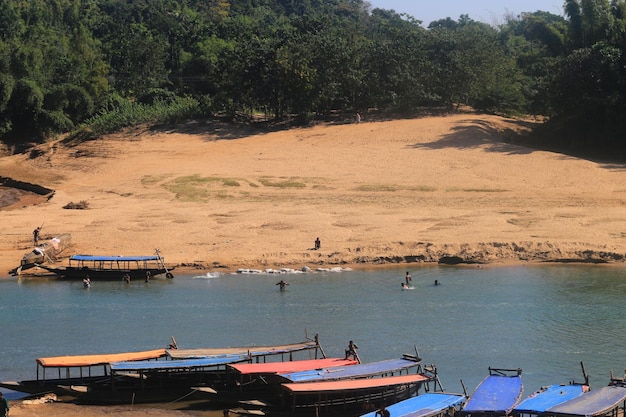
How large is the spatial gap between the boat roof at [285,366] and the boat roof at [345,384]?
66.0 inches

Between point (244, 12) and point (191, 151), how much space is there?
85.9 meters

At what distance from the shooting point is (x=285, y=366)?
28688 millimetres

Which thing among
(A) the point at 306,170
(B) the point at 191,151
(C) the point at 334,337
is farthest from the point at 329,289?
(B) the point at 191,151

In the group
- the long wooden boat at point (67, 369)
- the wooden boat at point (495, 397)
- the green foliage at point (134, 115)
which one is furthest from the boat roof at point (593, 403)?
the green foliage at point (134, 115)

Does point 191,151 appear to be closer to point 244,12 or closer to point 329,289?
point 329,289

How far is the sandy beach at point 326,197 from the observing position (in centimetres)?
4928

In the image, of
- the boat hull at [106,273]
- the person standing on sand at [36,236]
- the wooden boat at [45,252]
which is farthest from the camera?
the person standing on sand at [36,236]

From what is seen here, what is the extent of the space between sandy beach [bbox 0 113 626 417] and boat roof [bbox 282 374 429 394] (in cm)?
2069

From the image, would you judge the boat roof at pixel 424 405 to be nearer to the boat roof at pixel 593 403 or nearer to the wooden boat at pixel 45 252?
the boat roof at pixel 593 403

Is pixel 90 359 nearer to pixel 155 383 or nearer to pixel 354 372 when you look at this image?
pixel 155 383

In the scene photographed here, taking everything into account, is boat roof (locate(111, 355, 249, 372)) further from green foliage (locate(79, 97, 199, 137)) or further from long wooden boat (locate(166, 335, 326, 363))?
green foliage (locate(79, 97, 199, 137))

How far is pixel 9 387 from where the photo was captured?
28.9 meters

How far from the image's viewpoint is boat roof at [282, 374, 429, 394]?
85.3 ft

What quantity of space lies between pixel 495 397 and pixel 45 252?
29286mm
